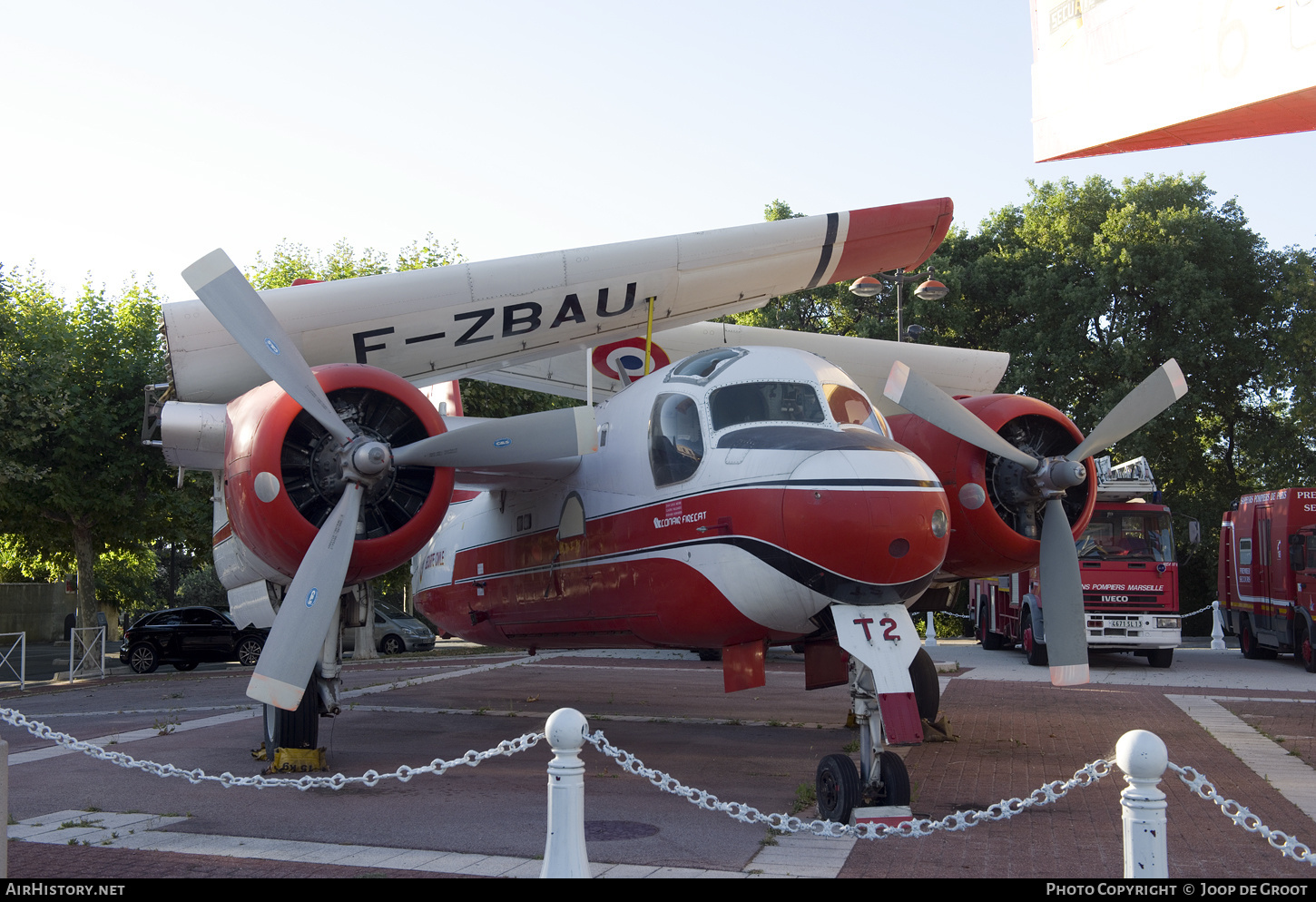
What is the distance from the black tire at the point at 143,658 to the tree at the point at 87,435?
1.35 metres

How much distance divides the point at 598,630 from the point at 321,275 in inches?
973

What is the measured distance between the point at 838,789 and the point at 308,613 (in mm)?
4902

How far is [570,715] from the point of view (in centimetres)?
541

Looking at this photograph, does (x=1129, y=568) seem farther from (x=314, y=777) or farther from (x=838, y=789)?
(x=314, y=777)

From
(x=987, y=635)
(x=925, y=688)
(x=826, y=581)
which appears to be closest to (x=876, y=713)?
(x=826, y=581)

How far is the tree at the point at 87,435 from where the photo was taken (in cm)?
2311

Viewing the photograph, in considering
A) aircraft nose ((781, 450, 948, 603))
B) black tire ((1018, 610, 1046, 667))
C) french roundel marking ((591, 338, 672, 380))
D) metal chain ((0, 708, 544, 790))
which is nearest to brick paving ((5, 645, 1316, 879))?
A: metal chain ((0, 708, 544, 790))

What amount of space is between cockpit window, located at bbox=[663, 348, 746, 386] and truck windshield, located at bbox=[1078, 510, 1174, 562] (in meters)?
14.5

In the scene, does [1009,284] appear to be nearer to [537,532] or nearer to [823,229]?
[823,229]

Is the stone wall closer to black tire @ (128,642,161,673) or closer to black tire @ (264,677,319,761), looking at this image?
black tire @ (128,642,161,673)

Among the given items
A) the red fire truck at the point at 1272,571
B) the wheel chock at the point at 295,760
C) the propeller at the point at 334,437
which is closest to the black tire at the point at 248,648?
the wheel chock at the point at 295,760

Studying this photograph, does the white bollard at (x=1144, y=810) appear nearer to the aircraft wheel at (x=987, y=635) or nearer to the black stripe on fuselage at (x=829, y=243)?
the black stripe on fuselage at (x=829, y=243)

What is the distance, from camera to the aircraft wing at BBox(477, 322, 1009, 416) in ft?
47.2
